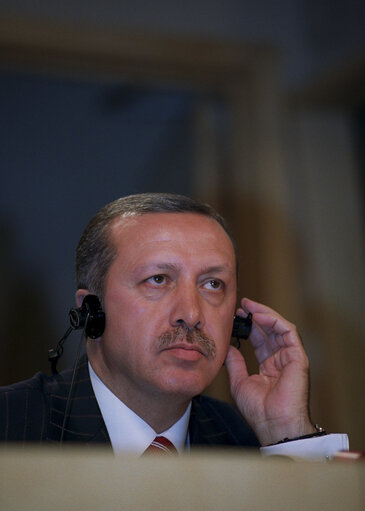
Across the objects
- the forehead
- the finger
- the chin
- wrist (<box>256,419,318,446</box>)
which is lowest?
wrist (<box>256,419,318,446</box>)

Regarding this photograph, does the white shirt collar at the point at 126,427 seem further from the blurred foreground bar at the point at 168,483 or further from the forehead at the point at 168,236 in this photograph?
the blurred foreground bar at the point at 168,483

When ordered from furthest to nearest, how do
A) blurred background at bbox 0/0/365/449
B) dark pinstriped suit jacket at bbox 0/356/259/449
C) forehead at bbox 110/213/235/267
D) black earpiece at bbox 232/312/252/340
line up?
blurred background at bbox 0/0/365/449 < black earpiece at bbox 232/312/252/340 < forehead at bbox 110/213/235/267 < dark pinstriped suit jacket at bbox 0/356/259/449

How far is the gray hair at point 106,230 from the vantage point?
4.66 ft

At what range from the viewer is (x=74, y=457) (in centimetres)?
46

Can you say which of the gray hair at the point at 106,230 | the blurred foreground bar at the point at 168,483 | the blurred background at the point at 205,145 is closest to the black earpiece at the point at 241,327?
the gray hair at the point at 106,230

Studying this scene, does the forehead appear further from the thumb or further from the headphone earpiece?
the thumb

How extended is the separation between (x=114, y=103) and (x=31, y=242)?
0.74m

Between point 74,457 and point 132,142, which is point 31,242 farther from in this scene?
point 74,457

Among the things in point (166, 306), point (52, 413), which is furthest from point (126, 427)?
point (166, 306)

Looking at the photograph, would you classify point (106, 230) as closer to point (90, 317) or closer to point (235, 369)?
point (90, 317)

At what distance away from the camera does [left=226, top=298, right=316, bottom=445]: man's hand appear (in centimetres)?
141

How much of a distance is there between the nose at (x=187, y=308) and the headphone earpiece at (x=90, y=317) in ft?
0.52

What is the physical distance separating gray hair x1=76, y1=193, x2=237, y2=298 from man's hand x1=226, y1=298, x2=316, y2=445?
31 cm

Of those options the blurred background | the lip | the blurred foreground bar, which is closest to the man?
the lip
